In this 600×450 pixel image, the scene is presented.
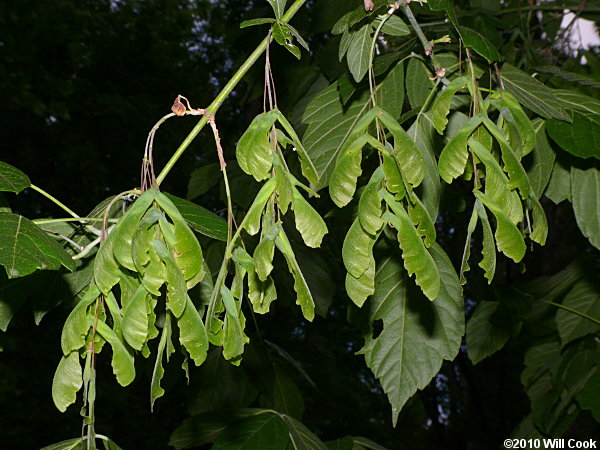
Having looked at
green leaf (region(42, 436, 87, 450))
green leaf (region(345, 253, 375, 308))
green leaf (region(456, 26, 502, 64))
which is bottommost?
green leaf (region(42, 436, 87, 450))

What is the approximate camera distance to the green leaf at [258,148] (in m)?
0.58

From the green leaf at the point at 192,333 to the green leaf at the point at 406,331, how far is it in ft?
1.72

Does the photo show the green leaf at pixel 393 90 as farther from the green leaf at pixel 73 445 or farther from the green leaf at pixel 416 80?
the green leaf at pixel 73 445

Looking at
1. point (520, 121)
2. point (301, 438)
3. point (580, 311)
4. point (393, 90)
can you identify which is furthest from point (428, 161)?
point (580, 311)

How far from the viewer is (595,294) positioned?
1780mm

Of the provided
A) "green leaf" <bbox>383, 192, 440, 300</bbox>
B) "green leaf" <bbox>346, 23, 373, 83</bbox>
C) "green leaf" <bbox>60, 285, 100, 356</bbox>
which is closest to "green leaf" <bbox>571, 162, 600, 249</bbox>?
"green leaf" <bbox>346, 23, 373, 83</bbox>

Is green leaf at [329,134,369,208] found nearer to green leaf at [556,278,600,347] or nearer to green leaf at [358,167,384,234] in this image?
green leaf at [358,167,384,234]

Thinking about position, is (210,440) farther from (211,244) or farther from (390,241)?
(390,241)

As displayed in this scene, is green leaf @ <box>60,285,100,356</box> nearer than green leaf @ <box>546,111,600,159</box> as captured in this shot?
Yes

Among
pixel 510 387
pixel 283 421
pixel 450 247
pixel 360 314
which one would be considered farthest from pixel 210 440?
pixel 510 387

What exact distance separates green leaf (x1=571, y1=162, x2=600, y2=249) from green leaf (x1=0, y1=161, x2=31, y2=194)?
82cm

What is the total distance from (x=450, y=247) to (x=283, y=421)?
3844mm

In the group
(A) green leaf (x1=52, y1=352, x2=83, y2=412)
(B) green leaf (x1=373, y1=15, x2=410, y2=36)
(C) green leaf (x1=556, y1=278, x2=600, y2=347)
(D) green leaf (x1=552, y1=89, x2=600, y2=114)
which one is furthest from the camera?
(C) green leaf (x1=556, y1=278, x2=600, y2=347)

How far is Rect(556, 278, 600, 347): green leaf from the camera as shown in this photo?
1.73m
